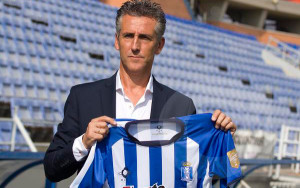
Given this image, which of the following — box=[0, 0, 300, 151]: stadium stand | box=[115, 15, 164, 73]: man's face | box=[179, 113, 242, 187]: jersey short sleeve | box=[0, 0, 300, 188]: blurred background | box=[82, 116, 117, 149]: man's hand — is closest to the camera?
box=[82, 116, 117, 149]: man's hand

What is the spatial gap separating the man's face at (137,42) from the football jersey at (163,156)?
0.19 m

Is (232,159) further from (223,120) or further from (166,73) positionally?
(166,73)

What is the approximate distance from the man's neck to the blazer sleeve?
0.16 metres

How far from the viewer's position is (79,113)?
1.36m

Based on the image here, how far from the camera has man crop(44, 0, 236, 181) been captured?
1.31 meters

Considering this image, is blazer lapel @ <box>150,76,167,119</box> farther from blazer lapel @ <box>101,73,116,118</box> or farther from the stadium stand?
the stadium stand

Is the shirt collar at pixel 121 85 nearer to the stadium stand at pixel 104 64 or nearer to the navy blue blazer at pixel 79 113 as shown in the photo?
the navy blue blazer at pixel 79 113

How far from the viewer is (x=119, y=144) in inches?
55.1

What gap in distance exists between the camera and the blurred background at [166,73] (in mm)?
5057

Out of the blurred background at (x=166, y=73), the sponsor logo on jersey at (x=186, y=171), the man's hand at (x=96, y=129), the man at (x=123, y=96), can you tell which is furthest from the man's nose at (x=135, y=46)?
the blurred background at (x=166, y=73)

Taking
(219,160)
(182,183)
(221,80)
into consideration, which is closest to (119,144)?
(182,183)

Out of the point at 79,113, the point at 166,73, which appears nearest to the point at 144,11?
the point at 79,113

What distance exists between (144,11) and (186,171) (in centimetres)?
53

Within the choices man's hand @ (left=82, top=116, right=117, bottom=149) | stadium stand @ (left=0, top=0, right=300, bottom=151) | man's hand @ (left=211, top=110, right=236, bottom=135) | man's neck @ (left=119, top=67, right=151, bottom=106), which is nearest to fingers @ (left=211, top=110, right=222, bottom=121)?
man's hand @ (left=211, top=110, right=236, bottom=135)
